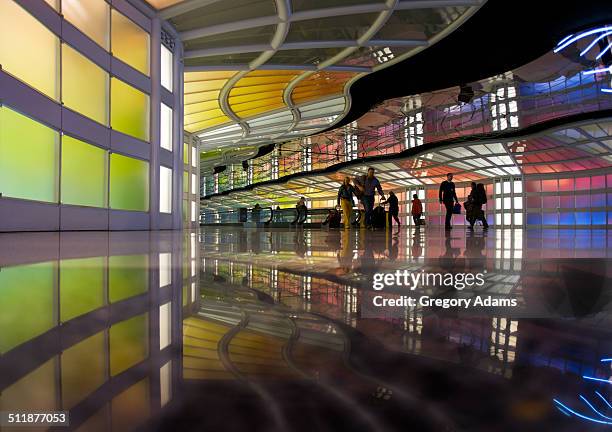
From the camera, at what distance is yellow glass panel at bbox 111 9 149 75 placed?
15203mm

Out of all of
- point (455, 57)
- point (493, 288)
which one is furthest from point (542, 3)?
point (493, 288)

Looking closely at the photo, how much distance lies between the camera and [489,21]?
65.8ft

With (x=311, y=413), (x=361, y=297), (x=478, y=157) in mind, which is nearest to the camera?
(x=311, y=413)

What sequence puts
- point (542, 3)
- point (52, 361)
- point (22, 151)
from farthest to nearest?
point (542, 3) → point (22, 151) → point (52, 361)

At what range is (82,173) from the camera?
44.5ft

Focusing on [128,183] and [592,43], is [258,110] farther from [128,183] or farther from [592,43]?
[592,43]


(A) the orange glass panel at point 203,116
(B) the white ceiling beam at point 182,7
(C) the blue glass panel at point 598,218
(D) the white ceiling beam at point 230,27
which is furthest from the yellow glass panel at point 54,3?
(C) the blue glass panel at point 598,218

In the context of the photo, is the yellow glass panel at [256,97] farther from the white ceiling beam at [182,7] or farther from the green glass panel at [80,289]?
the green glass panel at [80,289]

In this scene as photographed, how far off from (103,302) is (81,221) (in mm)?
12589

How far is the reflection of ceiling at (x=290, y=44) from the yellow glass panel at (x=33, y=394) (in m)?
17.5

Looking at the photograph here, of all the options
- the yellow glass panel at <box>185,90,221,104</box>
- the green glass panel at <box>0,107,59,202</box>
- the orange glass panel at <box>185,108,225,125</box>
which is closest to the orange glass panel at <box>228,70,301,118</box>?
the yellow glass panel at <box>185,90,221,104</box>

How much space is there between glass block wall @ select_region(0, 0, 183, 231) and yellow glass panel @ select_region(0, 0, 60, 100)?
1.0 inches

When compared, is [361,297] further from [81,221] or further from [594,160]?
[594,160]

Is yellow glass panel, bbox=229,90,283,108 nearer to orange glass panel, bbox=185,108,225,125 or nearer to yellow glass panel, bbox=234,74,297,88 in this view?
yellow glass panel, bbox=234,74,297,88
